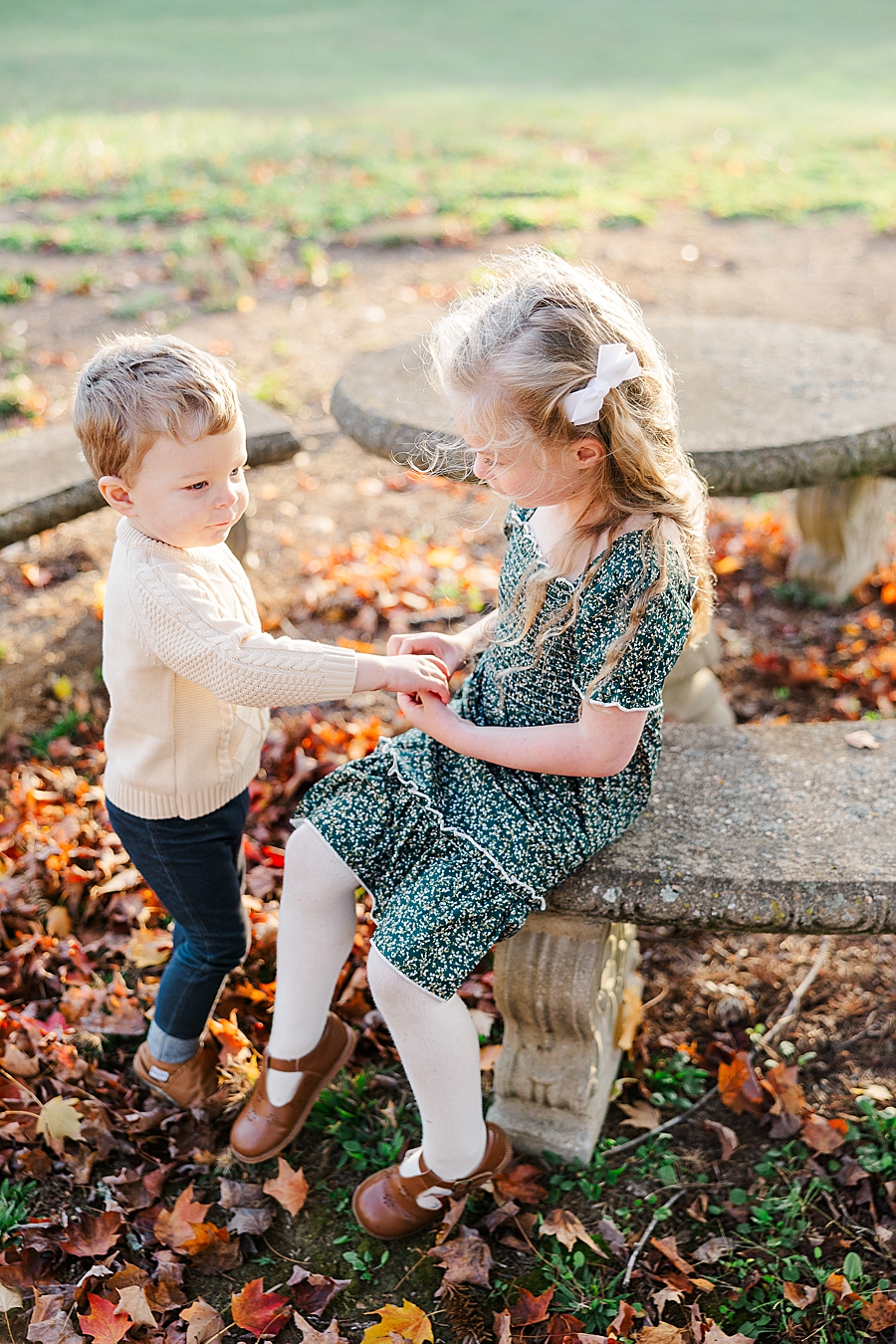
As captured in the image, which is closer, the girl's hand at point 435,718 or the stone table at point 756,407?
the girl's hand at point 435,718

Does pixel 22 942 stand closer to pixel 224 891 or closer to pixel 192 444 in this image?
pixel 224 891

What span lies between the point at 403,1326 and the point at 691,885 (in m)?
0.86

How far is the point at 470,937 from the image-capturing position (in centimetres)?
185

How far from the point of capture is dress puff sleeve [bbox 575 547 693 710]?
5.92ft

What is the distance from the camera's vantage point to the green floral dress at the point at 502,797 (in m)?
1.82

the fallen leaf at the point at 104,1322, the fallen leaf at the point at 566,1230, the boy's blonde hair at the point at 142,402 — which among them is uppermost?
the boy's blonde hair at the point at 142,402

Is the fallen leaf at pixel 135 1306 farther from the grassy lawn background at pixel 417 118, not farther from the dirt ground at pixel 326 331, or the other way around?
the grassy lawn background at pixel 417 118

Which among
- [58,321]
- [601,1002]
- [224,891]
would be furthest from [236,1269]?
[58,321]

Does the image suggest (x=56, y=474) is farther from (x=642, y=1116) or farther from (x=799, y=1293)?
(x=799, y=1293)

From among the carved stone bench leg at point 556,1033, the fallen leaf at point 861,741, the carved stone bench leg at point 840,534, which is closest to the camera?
the carved stone bench leg at point 556,1033

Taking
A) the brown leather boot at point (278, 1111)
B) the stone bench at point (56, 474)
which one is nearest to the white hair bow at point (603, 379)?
the brown leather boot at point (278, 1111)

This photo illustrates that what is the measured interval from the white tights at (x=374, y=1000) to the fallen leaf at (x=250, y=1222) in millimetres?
194

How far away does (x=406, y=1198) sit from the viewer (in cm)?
202

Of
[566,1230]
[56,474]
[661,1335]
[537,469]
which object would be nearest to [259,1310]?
[566,1230]
